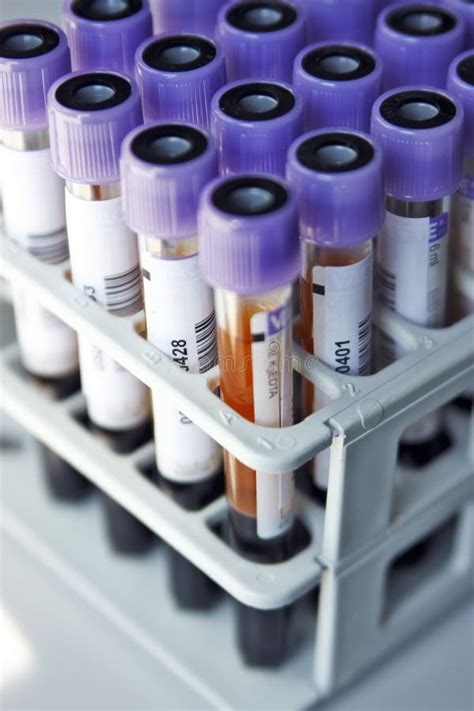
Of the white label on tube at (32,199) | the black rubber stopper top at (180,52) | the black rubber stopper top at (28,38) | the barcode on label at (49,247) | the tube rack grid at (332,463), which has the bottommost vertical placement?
the tube rack grid at (332,463)

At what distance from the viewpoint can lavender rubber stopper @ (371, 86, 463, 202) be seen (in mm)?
455

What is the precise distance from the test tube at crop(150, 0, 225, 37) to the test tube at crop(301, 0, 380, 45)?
44 mm

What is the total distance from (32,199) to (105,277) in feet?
0.18

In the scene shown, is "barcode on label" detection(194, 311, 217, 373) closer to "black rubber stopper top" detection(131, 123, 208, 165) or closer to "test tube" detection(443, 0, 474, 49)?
"black rubber stopper top" detection(131, 123, 208, 165)

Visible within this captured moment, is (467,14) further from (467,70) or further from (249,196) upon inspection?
(249,196)

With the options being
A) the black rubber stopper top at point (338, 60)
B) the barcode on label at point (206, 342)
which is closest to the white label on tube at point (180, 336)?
the barcode on label at point (206, 342)

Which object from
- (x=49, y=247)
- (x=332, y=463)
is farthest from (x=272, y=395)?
(x=49, y=247)

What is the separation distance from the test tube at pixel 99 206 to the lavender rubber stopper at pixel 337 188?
73 mm

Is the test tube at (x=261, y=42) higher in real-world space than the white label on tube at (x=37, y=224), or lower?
higher

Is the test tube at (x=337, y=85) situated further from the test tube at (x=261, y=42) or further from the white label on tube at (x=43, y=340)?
the white label on tube at (x=43, y=340)

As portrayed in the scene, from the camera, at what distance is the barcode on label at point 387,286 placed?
1.64ft

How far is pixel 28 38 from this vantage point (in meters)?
0.52

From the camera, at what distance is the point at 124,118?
0.46 m

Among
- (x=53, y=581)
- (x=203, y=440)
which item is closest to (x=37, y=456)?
Result: (x=53, y=581)
